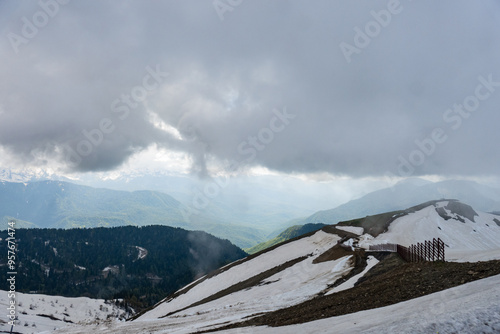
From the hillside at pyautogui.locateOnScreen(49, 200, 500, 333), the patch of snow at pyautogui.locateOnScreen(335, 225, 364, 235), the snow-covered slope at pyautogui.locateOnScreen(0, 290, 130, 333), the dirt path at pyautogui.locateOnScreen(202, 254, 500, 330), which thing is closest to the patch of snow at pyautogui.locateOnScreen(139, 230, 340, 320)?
the hillside at pyautogui.locateOnScreen(49, 200, 500, 333)

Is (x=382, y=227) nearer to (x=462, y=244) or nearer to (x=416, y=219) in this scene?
(x=416, y=219)

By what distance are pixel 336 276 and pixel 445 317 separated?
3065 cm

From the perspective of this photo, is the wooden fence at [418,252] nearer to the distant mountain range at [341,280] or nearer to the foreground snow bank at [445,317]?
the distant mountain range at [341,280]

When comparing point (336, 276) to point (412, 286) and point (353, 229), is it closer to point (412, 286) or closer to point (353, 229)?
point (412, 286)

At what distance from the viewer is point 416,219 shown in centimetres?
7725

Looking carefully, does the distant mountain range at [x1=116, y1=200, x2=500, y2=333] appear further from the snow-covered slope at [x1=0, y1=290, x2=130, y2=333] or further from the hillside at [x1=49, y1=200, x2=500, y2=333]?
the snow-covered slope at [x1=0, y1=290, x2=130, y2=333]

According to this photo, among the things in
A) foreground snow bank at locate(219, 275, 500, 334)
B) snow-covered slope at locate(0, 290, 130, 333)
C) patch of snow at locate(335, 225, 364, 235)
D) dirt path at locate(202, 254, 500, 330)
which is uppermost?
patch of snow at locate(335, 225, 364, 235)

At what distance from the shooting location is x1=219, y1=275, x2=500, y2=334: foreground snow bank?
7.98 meters

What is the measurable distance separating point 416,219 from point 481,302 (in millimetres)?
79271

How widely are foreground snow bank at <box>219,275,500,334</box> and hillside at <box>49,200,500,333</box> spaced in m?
0.41

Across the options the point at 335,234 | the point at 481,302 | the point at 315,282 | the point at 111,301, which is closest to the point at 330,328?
the point at 481,302

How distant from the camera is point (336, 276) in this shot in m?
37.1

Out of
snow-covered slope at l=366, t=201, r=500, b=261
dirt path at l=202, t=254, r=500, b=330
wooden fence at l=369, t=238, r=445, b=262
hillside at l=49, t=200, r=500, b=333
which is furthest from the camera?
snow-covered slope at l=366, t=201, r=500, b=261

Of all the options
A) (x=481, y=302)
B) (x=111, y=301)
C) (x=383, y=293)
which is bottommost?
(x=111, y=301)
